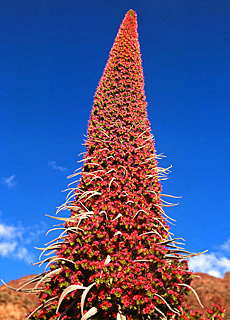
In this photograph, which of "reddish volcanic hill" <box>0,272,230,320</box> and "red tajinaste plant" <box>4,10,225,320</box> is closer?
"red tajinaste plant" <box>4,10,225,320</box>

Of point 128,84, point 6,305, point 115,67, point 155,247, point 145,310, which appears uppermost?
point 115,67

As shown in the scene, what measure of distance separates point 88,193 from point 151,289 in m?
2.06

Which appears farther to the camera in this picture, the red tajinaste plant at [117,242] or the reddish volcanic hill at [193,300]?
the reddish volcanic hill at [193,300]

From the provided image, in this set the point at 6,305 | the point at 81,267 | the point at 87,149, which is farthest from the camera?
the point at 6,305

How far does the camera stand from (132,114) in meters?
6.98

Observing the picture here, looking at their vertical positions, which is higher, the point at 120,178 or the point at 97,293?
the point at 120,178

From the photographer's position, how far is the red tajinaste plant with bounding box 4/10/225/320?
15.0 feet

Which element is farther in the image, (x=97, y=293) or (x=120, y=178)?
(x=120, y=178)

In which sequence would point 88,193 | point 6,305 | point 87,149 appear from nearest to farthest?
point 88,193 < point 87,149 < point 6,305

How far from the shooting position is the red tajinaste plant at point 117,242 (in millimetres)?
4570

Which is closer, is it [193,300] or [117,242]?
[117,242]

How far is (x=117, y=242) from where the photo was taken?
16.3 ft

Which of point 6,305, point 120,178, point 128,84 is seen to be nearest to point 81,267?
point 120,178

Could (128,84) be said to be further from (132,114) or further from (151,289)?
(151,289)
